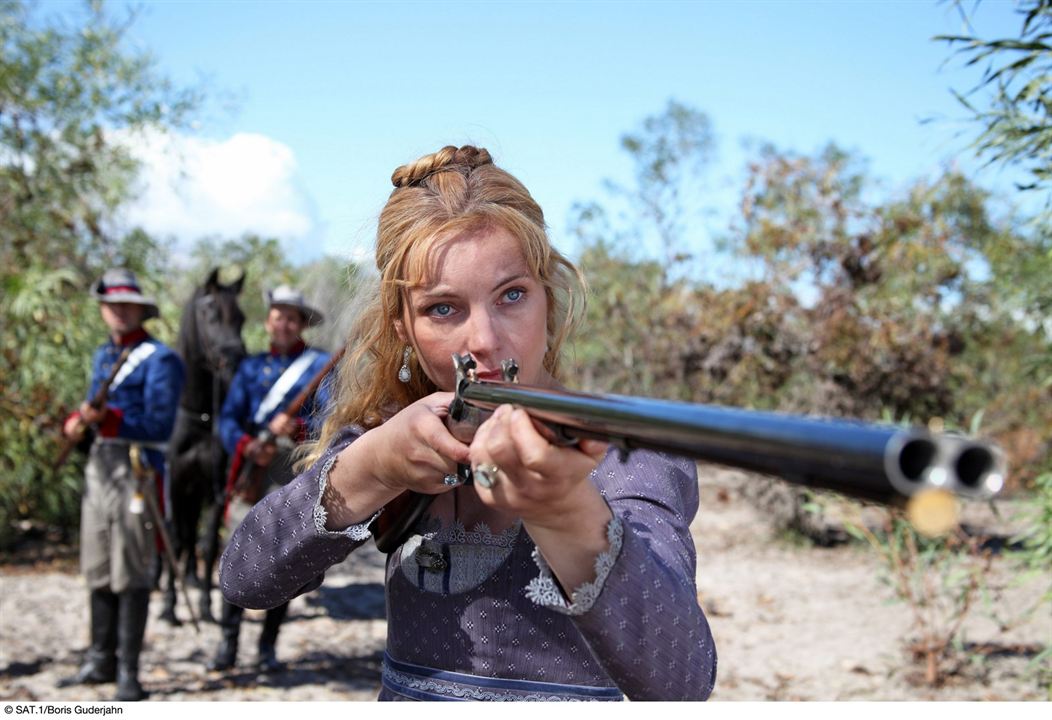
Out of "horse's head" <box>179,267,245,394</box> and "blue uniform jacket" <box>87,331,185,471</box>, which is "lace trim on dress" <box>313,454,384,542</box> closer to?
"blue uniform jacket" <box>87,331,185,471</box>

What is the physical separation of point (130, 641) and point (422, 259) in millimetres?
5516

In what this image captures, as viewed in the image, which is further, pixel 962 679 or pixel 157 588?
pixel 157 588

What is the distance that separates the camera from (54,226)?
11430mm

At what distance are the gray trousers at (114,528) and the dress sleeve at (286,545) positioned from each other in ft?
16.4

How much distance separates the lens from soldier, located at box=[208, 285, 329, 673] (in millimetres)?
7371

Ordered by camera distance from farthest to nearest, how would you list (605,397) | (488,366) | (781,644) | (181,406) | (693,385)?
(693,385), (181,406), (781,644), (488,366), (605,397)

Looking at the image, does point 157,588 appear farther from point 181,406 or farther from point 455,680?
point 455,680

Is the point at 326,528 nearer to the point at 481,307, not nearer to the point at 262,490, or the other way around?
the point at 481,307

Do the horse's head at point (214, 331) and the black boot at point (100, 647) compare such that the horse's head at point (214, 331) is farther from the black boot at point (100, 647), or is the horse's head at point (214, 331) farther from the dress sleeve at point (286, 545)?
the dress sleeve at point (286, 545)

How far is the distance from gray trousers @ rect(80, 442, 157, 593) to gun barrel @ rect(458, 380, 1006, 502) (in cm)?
623

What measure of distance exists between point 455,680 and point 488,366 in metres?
0.68

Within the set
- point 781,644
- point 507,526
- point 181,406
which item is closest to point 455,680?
point 507,526

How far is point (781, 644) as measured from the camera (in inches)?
322

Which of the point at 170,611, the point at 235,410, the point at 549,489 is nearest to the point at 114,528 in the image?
the point at 235,410
